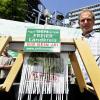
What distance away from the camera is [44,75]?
2197 millimetres

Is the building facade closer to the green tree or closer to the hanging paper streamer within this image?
the hanging paper streamer

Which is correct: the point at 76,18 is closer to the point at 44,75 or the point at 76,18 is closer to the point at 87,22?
the point at 87,22

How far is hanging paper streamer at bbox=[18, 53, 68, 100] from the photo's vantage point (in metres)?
2.18

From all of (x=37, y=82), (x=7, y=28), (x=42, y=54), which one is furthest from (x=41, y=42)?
(x=7, y=28)

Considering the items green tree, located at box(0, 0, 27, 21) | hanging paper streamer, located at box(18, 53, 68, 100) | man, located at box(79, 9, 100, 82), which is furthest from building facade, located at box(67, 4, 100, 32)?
green tree, located at box(0, 0, 27, 21)

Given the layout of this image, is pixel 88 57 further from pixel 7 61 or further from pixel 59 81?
pixel 7 61

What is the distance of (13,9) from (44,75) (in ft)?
65.7

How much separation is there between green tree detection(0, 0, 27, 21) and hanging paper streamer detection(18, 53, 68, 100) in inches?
730

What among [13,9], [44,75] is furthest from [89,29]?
[13,9]

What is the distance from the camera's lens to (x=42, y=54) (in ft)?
7.27

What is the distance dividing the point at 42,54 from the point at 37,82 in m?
0.17

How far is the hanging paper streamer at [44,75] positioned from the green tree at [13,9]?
18.5 m

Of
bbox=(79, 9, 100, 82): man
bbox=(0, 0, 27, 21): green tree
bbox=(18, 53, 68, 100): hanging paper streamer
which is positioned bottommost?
bbox=(18, 53, 68, 100): hanging paper streamer

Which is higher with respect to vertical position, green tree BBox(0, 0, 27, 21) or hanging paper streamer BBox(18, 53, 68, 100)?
green tree BBox(0, 0, 27, 21)
